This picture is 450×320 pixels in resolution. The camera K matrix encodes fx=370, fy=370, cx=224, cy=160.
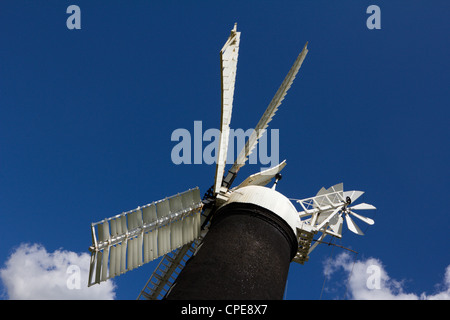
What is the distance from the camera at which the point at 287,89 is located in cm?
1467

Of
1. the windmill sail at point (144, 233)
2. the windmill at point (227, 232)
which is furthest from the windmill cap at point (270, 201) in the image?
the windmill sail at point (144, 233)

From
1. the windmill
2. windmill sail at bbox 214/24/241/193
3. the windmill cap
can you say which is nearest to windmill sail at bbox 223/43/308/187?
the windmill

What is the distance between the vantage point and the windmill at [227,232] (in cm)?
971

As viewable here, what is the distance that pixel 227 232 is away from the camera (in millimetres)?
10898

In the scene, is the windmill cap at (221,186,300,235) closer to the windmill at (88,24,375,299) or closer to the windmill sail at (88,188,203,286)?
the windmill at (88,24,375,299)

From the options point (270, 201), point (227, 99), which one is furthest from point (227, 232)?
point (227, 99)

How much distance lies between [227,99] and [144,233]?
538 centimetres

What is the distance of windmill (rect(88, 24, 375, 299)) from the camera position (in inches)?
382

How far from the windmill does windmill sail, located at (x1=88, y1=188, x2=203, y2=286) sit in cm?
3

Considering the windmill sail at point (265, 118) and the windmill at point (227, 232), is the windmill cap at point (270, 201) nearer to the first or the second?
the windmill at point (227, 232)

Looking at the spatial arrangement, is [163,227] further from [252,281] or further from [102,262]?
[252,281]
